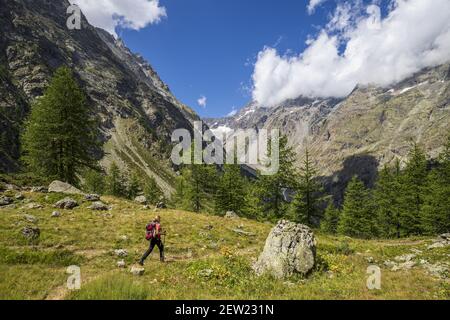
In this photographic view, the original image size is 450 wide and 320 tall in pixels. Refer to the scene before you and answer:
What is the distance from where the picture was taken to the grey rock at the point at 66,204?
2392cm

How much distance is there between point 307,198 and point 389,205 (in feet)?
61.4

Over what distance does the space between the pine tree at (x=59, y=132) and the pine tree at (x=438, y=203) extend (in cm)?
4215

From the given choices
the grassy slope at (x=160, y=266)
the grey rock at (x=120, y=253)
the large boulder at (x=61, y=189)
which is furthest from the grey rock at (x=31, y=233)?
the large boulder at (x=61, y=189)

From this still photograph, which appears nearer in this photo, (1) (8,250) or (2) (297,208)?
(1) (8,250)

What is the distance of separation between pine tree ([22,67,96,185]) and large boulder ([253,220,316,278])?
2465 centimetres

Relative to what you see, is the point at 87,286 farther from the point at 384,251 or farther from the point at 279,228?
the point at 384,251

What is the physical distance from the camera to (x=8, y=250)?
1454 cm

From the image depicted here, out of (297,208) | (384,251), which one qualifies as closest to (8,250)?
(384,251)

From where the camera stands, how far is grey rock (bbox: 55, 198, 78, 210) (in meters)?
23.9

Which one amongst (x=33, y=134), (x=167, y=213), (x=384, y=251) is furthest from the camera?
(x=33, y=134)

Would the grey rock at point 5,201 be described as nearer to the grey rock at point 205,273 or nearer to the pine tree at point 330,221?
the grey rock at point 205,273

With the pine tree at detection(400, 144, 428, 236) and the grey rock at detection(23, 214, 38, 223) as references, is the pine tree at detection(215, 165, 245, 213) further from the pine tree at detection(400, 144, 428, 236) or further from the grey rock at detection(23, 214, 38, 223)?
the grey rock at detection(23, 214, 38, 223)
